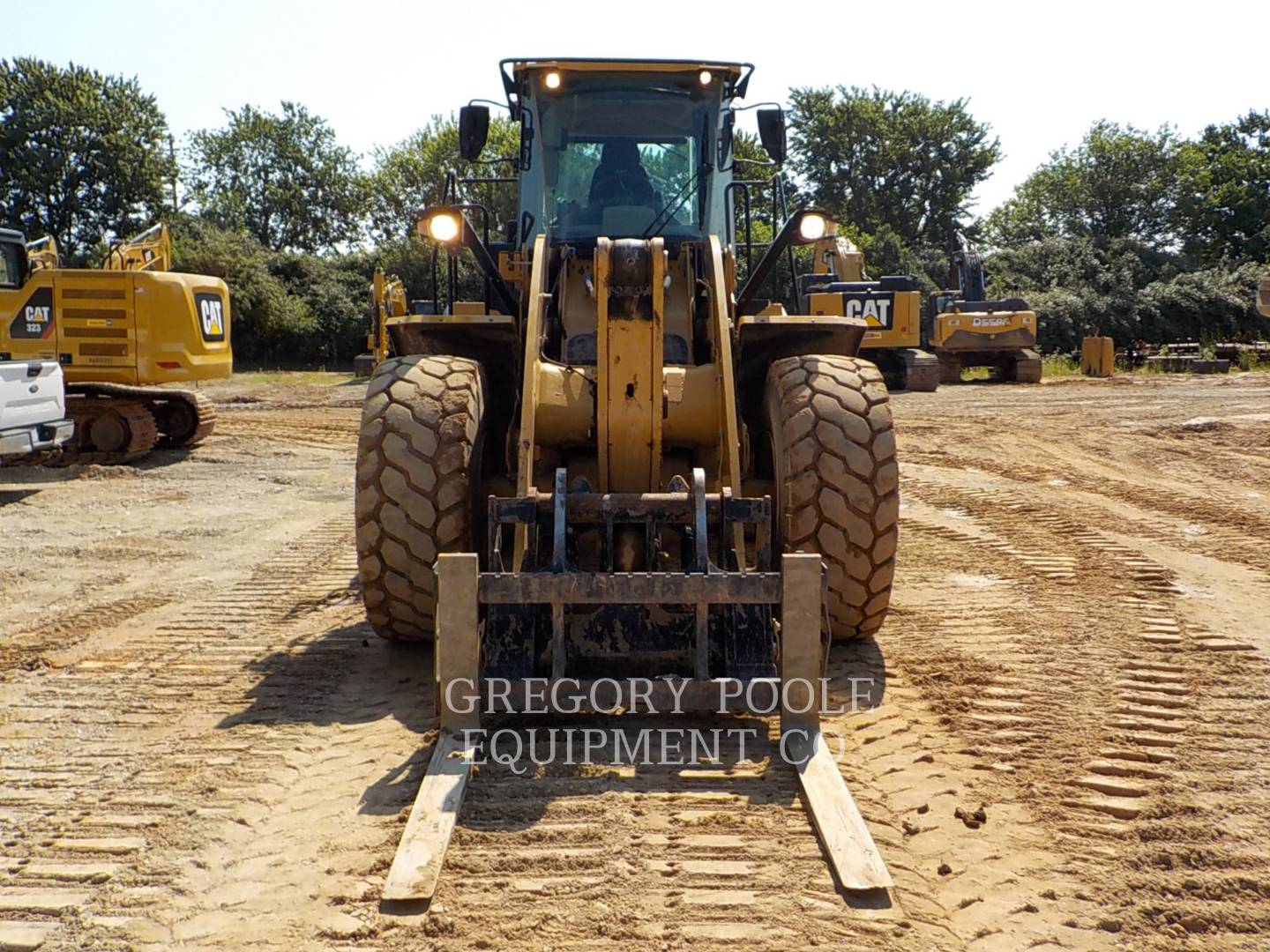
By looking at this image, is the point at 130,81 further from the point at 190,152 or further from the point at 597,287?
the point at 597,287

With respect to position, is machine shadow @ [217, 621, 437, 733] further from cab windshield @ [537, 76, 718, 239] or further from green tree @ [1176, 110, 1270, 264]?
green tree @ [1176, 110, 1270, 264]

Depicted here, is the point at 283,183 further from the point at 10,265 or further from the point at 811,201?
the point at 10,265

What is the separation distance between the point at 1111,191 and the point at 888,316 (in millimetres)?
41598

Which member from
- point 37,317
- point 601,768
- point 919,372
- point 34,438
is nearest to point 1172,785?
point 601,768

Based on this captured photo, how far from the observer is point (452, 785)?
3.73 m

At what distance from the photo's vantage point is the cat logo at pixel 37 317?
1377cm

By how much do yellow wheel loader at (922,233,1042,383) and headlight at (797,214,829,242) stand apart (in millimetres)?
21697

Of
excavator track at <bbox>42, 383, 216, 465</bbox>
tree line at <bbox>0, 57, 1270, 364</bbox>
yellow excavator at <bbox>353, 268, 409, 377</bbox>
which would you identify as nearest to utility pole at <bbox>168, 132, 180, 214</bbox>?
tree line at <bbox>0, 57, 1270, 364</bbox>

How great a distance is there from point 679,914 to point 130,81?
57.4m

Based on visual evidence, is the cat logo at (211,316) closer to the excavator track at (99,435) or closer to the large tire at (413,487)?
the excavator track at (99,435)

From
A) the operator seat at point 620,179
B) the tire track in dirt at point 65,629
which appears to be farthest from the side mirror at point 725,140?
the tire track in dirt at point 65,629

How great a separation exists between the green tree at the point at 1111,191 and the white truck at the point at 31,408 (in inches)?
2109

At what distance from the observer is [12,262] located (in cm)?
1384

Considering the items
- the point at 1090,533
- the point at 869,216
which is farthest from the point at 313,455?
the point at 869,216
